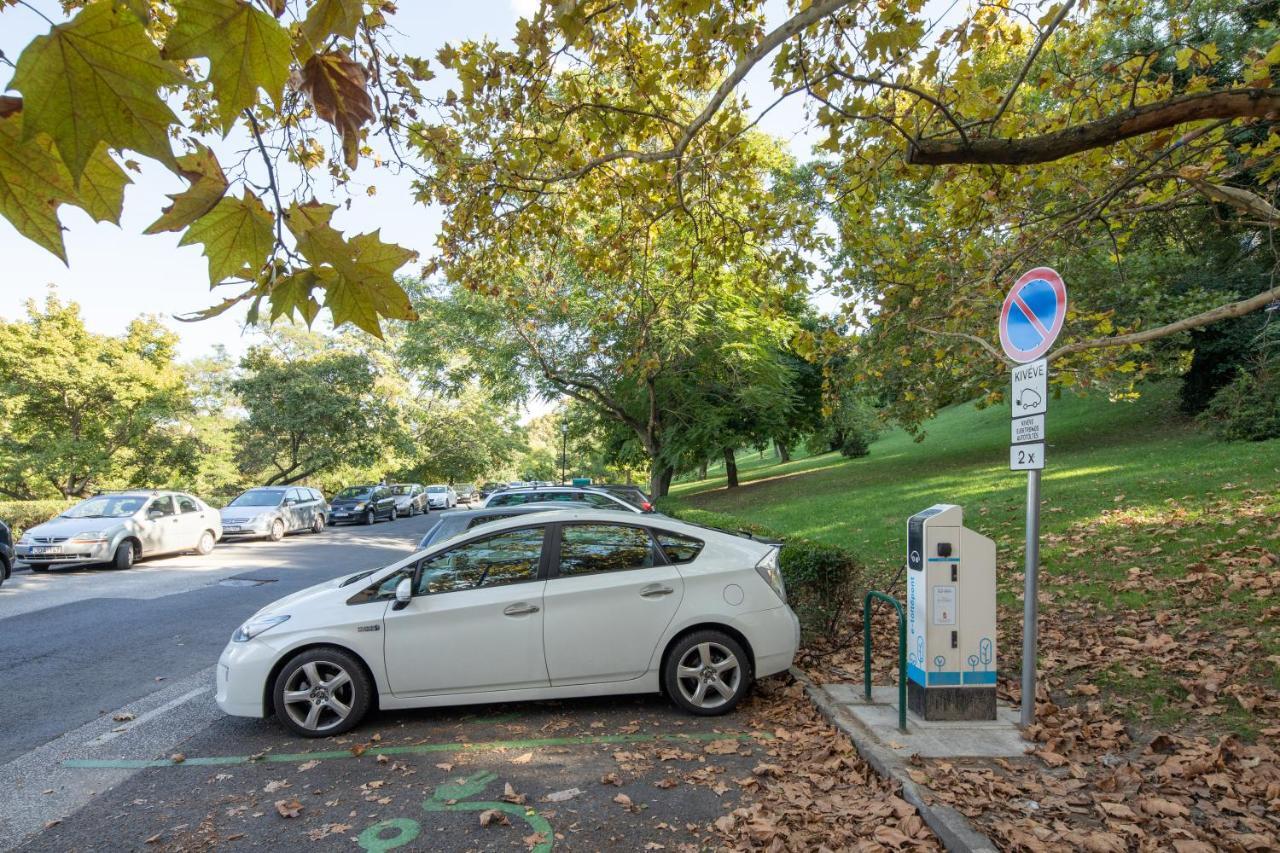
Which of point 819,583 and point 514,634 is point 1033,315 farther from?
point 514,634

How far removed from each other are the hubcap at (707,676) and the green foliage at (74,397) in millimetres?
25878

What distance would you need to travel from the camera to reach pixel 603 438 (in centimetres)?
2959

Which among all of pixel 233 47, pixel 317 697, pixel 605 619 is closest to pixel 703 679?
pixel 605 619

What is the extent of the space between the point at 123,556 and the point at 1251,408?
25.0m

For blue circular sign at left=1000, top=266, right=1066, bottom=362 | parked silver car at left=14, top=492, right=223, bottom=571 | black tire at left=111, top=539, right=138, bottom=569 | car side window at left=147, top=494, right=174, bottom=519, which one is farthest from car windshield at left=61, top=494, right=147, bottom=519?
blue circular sign at left=1000, top=266, right=1066, bottom=362

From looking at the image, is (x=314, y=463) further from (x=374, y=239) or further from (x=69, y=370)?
(x=374, y=239)

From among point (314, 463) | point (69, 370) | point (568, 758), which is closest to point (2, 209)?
point (568, 758)

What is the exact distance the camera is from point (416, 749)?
191 inches

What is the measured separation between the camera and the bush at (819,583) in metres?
6.68

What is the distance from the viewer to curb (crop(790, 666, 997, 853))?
326 centimetres

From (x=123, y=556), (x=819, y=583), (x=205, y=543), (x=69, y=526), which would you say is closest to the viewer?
(x=819, y=583)

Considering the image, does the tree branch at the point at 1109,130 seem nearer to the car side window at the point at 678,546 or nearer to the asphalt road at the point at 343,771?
the car side window at the point at 678,546

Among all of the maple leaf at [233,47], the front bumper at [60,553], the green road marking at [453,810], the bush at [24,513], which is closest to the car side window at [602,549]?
the green road marking at [453,810]

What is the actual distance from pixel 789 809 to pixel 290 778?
10.3ft
